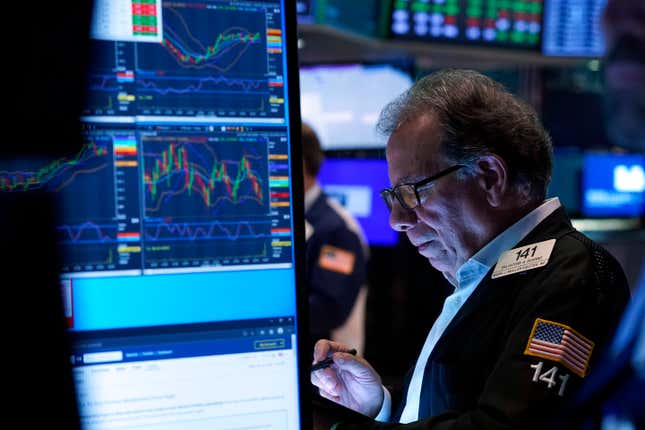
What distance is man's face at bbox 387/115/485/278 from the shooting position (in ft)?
4.85

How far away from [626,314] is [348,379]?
101 cm

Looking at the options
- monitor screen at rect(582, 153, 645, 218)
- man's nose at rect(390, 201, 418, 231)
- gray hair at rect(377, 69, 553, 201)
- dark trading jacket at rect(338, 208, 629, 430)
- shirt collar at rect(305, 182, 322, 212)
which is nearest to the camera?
dark trading jacket at rect(338, 208, 629, 430)

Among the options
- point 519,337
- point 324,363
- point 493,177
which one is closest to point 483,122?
point 493,177

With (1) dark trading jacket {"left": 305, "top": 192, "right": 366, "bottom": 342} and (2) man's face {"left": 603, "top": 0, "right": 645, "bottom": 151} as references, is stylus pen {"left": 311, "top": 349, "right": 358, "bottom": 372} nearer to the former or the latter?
(2) man's face {"left": 603, "top": 0, "right": 645, "bottom": 151}

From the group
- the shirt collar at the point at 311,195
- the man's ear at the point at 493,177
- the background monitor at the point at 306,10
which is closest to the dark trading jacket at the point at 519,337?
the man's ear at the point at 493,177

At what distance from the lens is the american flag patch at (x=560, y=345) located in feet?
3.90

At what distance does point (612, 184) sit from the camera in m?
4.20

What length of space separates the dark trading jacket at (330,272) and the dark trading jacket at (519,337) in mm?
1561

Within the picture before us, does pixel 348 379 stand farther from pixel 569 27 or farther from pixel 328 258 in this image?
pixel 569 27

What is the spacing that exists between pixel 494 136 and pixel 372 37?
238 cm

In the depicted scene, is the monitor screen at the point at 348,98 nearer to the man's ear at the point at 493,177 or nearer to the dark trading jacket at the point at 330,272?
the dark trading jacket at the point at 330,272

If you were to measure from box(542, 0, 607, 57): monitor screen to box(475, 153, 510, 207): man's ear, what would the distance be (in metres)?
2.85

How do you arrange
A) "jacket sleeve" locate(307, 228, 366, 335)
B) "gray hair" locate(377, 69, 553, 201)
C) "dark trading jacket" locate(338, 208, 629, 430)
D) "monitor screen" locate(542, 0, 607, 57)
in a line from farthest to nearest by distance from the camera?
"monitor screen" locate(542, 0, 607, 57)
"jacket sleeve" locate(307, 228, 366, 335)
"gray hair" locate(377, 69, 553, 201)
"dark trading jacket" locate(338, 208, 629, 430)

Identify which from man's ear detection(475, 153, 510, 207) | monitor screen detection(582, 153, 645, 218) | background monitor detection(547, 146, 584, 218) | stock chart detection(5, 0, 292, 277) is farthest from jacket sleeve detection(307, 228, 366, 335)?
stock chart detection(5, 0, 292, 277)
